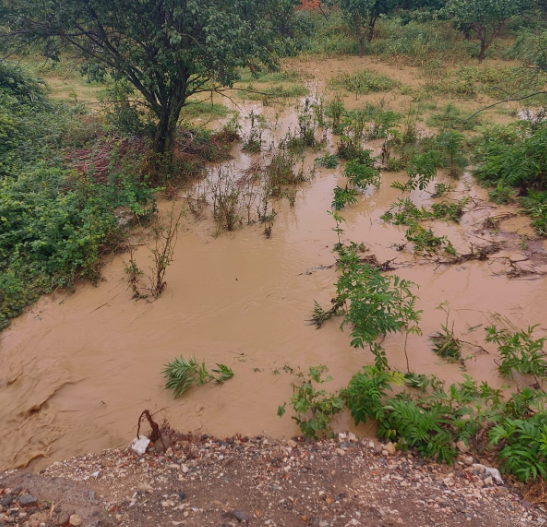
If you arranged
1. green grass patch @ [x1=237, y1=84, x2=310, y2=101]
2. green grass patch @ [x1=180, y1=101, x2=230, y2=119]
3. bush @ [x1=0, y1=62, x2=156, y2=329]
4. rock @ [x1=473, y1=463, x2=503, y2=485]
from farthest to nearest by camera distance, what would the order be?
green grass patch @ [x1=237, y1=84, x2=310, y2=101] < green grass patch @ [x1=180, y1=101, x2=230, y2=119] < bush @ [x1=0, y1=62, x2=156, y2=329] < rock @ [x1=473, y1=463, x2=503, y2=485]

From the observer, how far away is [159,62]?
6105mm

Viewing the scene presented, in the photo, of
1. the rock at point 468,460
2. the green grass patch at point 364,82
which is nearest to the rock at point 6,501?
the rock at point 468,460

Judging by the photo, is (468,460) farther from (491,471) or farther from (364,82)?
(364,82)

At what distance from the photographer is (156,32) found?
5.82 m

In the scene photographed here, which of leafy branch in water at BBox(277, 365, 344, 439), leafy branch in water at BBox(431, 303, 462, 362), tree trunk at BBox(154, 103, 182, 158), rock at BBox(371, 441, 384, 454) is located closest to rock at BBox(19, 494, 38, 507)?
leafy branch in water at BBox(277, 365, 344, 439)

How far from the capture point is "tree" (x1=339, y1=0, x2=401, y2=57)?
1461 centimetres

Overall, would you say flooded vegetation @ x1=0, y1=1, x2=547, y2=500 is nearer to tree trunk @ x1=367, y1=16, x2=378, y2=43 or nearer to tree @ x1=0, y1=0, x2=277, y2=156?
tree @ x1=0, y1=0, x2=277, y2=156

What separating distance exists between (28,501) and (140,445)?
32.9 inches

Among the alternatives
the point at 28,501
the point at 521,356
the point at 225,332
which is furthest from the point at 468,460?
the point at 28,501

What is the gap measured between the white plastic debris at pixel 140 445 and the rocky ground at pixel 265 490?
4 centimetres

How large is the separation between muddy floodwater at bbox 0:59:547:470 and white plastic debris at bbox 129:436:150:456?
23cm

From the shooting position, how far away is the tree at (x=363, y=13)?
1461 cm

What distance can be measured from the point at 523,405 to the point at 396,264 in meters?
2.51

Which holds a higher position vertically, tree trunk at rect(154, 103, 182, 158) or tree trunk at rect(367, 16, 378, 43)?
tree trunk at rect(367, 16, 378, 43)
